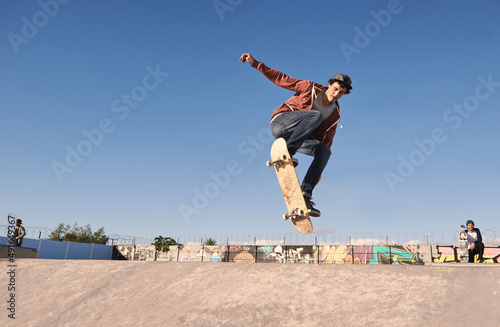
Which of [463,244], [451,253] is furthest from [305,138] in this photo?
[451,253]

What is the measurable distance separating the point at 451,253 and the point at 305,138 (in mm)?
24038

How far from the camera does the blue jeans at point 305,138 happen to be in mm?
4273

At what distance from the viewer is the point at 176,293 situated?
366cm

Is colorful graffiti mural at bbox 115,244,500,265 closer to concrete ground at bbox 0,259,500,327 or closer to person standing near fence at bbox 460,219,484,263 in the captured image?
person standing near fence at bbox 460,219,484,263

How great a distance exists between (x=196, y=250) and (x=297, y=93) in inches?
1164

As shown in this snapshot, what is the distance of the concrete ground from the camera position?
2611 mm

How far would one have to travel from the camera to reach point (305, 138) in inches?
172

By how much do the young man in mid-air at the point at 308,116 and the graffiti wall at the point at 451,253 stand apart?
2295 cm

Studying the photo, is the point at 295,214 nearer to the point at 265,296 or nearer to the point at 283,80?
the point at 265,296

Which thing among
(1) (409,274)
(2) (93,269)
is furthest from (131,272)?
(1) (409,274)

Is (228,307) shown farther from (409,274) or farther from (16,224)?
(16,224)

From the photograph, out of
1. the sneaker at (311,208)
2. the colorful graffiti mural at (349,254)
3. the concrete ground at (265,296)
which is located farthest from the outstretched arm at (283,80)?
the colorful graffiti mural at (349,254)

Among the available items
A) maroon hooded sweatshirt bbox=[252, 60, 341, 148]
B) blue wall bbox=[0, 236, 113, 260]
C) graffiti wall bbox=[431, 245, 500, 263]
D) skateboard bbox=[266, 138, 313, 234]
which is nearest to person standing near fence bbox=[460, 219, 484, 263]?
skateboard bbox=[266, 138, 313, 234]

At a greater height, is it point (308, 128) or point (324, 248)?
point (308, 128)
